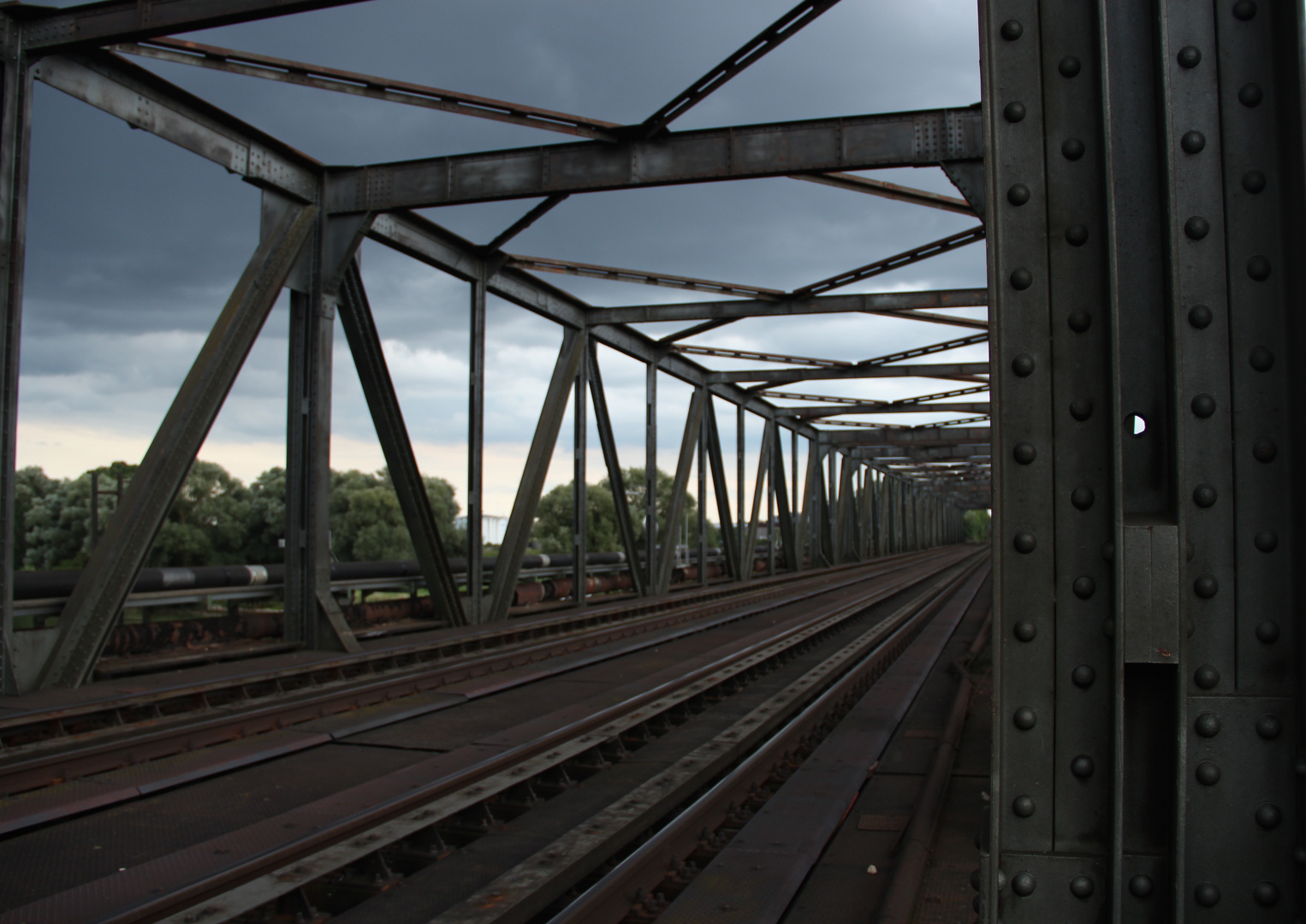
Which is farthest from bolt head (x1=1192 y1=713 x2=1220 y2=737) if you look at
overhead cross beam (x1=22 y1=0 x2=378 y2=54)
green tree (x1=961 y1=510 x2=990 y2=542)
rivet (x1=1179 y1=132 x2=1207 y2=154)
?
green tree (x1=961 y1=510 x2=990 y2=542)

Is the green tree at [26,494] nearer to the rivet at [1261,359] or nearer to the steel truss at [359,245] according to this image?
the steel truss at [359,245]

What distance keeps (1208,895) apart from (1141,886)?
0.11 m

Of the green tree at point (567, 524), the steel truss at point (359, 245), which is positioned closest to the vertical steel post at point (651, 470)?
the steel truss at point (359, 245)

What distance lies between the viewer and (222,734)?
655 centimetres

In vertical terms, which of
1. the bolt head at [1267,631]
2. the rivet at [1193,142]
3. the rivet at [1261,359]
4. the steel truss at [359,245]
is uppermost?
the steel truss at [359,245]

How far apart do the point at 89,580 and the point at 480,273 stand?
7126mm

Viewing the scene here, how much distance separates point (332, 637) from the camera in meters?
10.3

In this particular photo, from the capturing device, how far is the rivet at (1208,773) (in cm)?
160

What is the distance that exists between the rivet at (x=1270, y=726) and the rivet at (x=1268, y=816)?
119 mm

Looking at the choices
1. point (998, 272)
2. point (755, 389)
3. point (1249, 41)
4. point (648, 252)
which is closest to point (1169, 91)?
point (1249, 41)

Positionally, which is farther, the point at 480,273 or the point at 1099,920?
the point at 480,273

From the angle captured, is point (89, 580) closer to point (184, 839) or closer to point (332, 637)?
point (332, 637)

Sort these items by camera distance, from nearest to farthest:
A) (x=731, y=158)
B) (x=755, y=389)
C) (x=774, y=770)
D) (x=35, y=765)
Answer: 1. (x=35, y=765)
2. (x=774, y=770)
3. (x=731, y=158)
4. (x=755, y=389)

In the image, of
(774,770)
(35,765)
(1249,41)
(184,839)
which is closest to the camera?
(1249,41)
